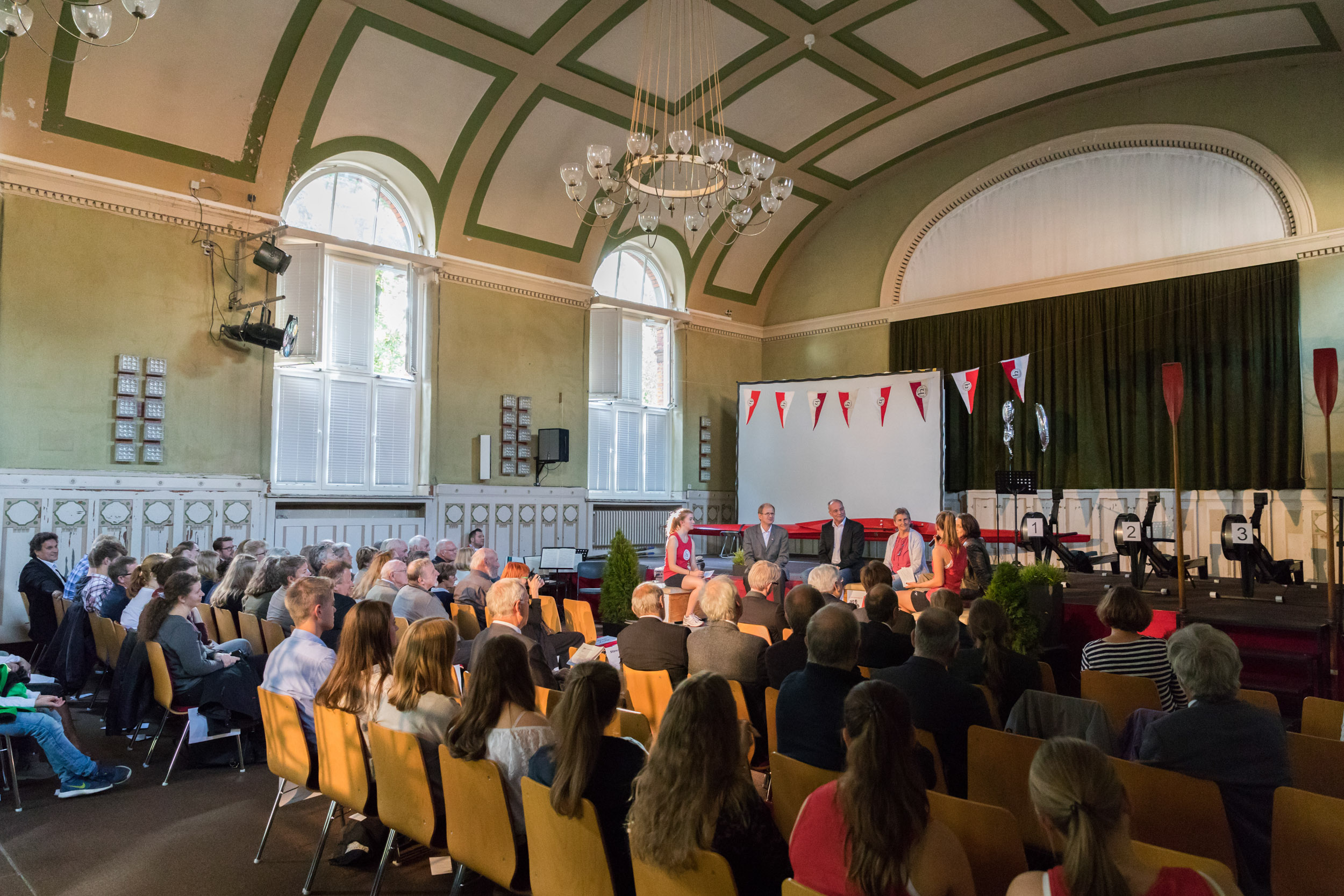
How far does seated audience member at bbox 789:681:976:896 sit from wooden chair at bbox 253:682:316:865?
2.18 metres

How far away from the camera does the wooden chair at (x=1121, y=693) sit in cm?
331

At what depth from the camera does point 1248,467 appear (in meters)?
9.67

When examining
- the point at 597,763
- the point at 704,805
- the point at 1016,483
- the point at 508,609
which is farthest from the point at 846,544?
the point at 704,805

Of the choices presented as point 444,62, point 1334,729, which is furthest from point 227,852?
point 444,62

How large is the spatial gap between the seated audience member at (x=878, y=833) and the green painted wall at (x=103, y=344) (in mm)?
8309

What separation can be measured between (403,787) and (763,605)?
2473mm

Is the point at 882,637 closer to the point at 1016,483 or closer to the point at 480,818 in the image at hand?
the point at 480,818

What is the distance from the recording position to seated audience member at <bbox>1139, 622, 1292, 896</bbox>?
2.30 metres

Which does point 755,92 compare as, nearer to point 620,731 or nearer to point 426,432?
point 426,432

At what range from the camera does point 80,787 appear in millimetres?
4055

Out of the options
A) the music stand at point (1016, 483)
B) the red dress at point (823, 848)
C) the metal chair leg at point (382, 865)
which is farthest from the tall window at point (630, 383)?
the red dress at point (823, 848)

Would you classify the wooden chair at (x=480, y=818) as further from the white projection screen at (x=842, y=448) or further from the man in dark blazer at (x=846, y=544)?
the white projection screen at (x=842, y=448)

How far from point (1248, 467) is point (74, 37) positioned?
1228cm

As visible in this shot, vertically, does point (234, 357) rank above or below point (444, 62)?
below
